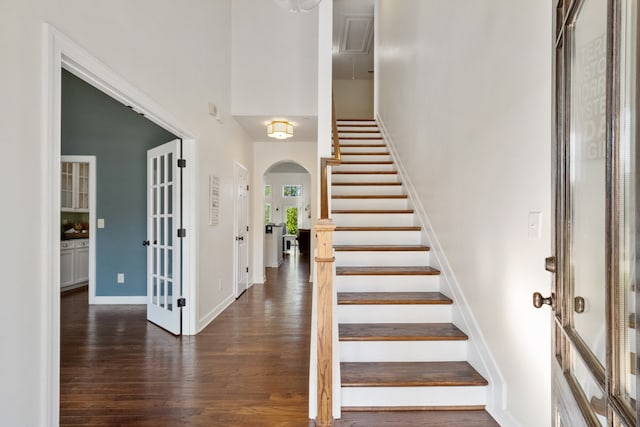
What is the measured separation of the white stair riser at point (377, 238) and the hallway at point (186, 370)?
1.10 metres

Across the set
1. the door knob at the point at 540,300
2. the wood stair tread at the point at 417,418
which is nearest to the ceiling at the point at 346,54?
the wood stair tread at the point at 417,418

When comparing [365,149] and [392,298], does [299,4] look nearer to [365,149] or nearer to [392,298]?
[392,298]

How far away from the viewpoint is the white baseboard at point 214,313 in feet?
12.9

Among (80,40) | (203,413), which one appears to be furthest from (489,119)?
(203,413)

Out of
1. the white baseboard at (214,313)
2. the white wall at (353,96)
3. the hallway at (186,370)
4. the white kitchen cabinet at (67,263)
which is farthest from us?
the white wall at (353,96)

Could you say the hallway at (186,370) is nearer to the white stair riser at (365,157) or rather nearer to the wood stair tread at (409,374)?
the wood stair tread at (409,374)

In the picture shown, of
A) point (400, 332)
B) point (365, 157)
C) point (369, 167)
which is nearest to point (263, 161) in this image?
point (365, 157)

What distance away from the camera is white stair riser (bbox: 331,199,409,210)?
399cm

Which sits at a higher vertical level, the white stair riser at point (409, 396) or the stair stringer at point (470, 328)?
the stair stringer at point (470, 328)

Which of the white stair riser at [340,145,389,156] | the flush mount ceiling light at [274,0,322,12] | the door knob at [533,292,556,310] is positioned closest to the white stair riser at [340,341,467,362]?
the door knob at [533,292,556,310]

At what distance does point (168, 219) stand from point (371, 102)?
22.4 ft

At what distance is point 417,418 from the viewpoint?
2.07 meters

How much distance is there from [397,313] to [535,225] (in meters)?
1.30

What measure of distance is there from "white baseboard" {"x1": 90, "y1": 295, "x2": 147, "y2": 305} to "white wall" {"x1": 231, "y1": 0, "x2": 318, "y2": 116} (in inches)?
119
